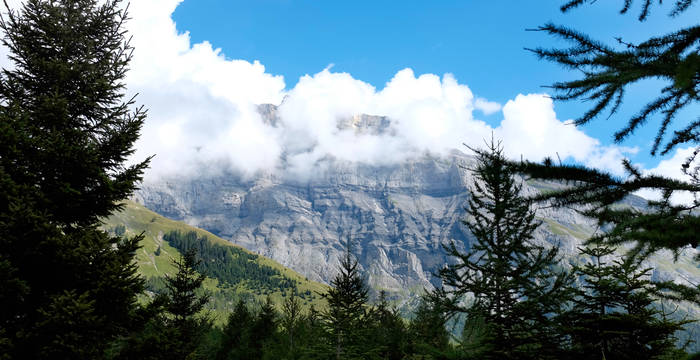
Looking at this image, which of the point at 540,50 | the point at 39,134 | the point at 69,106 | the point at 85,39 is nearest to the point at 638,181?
the point at 540,50

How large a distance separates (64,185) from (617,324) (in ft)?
53.3

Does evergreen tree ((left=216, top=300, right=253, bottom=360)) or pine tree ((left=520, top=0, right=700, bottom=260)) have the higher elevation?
pine tree ((left=520, top=0, right=700, bottom=260))

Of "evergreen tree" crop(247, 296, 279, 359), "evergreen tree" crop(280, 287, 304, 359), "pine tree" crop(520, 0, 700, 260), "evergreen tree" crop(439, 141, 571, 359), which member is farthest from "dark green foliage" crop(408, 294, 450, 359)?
"evergreen tree" crop(247, 296, 279, 359)

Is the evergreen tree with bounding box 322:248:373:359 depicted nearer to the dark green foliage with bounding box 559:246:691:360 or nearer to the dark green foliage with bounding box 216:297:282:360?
the dark green foliage with bounding box 559:246:691:360

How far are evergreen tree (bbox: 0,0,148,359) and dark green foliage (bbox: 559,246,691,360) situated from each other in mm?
12349

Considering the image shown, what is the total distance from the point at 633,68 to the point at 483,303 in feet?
32.0

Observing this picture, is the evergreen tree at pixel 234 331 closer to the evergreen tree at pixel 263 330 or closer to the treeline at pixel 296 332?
the treeline at pixel 296 332

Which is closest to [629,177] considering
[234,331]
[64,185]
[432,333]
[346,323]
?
[64,185]

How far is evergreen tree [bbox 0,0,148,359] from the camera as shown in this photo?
7.35m

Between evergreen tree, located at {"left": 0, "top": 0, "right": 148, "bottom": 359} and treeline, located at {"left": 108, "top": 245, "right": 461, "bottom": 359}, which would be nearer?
evergreen tree, located at {"left": 0, "top": 0, "right": 148, "bottom": 359}

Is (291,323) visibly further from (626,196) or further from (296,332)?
(626,196)

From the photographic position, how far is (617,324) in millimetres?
10695

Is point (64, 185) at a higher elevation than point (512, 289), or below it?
below

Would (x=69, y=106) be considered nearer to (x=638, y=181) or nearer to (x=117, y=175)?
(x=117, y=175)
